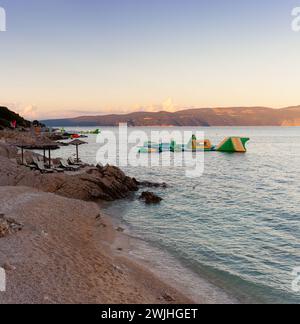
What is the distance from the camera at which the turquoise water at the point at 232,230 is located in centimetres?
983

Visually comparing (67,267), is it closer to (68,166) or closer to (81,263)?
(81,263)

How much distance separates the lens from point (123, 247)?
38.5 ft

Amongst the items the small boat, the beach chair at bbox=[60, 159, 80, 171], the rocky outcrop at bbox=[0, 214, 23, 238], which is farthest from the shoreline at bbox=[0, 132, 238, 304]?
the small boat

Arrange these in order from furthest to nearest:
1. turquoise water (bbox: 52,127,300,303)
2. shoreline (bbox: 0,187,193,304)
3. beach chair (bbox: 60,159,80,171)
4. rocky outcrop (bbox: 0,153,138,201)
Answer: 1. beach chair (bbox: 60,159,80,171)
2. rocky outcrop (bbox: 0,153,138,201)
3. turquoise water (bbox: 52,127,300,303)
4. shoreline (bbox: 0,187,193,304)

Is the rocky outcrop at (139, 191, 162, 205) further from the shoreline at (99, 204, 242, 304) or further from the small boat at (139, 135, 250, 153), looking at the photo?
the small boat at (139, 135, 250, 153)

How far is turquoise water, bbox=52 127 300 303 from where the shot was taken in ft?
32.2

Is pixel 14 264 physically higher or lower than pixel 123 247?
higher

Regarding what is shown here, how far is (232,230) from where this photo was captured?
14617mm

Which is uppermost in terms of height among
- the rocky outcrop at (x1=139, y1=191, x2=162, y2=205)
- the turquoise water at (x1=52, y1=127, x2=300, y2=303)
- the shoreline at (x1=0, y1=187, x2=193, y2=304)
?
the shoreline at (x1=0, y1=187, x2=193, y2=304)
